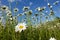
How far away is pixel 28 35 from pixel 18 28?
54cm

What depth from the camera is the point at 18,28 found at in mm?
2551

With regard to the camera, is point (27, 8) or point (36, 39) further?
point (27, 8)

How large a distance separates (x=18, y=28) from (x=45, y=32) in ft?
3.43

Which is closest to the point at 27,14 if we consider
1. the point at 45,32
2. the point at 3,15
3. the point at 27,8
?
the point at 27,8

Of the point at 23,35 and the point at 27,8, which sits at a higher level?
the point at 27,8

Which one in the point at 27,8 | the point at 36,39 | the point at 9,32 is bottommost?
the point at 36,39

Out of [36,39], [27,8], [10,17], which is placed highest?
[27,8]

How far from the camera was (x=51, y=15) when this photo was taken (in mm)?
4402

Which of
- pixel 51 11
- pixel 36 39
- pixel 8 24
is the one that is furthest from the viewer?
pixel 51 11

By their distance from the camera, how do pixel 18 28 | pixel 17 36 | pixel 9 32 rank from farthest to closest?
1. pixel 9 32
2. pixel 17 36
3. pixel 18 28

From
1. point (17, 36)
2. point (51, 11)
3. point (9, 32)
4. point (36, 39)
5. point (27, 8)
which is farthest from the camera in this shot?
point (51, 11)

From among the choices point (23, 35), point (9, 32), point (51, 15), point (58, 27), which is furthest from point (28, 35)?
point (51, 15)

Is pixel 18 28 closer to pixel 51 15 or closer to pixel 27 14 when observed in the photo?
pixel 27 14

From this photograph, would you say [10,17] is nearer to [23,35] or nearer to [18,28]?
[23,35]
